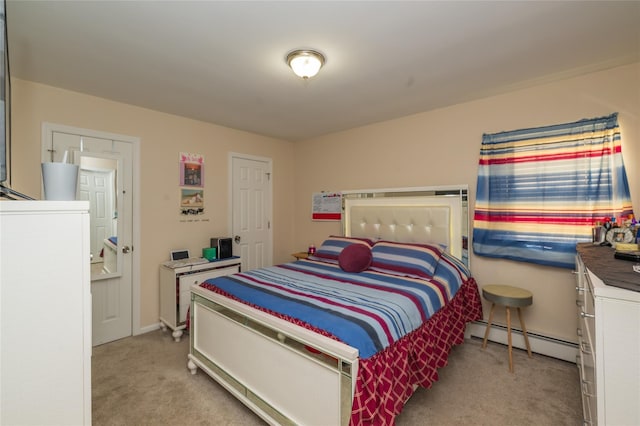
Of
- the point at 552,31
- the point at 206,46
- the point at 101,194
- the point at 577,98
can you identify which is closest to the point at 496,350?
the point at 577,98

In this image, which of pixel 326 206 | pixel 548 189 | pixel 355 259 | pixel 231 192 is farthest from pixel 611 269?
pixel 231 192

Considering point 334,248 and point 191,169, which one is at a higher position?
point 191,169

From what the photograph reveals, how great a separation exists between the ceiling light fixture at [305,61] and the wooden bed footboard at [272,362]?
5.60 feet

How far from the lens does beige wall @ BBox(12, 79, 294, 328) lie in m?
2.54

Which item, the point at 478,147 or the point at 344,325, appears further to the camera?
the point at 478,147

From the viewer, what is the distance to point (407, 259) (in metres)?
2.66

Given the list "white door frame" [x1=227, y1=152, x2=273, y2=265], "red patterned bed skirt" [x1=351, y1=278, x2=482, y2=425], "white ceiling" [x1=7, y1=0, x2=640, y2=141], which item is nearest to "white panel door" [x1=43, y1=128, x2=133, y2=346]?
"white ceiling" [x1=7, y1=0, x2=640, y2=141]

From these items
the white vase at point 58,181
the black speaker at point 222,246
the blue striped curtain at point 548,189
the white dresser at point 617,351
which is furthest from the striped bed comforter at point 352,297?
the white vase at point 58,181

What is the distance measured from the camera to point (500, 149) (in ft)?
9.23

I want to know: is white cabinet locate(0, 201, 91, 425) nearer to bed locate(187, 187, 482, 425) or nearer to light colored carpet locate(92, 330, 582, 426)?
bed locate(187, 187, 482, 425)

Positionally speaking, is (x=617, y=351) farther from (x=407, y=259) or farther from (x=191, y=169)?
(x=191, y=169)

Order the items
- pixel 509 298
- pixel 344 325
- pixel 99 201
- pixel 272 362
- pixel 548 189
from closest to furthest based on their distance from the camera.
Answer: pixel 344 325
pixel 272 362
pixel 509 298
pixel 548 189
pixel 99 201

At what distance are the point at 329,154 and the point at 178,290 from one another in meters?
2.65

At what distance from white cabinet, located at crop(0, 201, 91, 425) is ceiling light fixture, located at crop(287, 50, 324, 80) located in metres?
1.63
